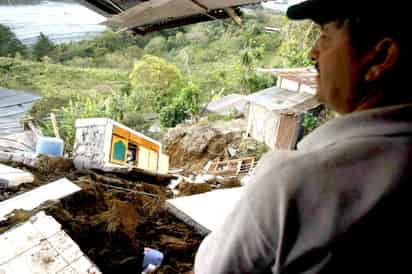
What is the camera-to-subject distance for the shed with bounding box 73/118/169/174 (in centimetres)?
272

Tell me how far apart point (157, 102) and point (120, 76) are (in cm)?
224

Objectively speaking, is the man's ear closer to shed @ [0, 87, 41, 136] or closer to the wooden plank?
the wooden plank

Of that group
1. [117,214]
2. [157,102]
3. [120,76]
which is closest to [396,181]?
[117,214]

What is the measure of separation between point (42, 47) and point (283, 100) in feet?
27.0

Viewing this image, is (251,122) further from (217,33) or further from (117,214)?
(117,214)

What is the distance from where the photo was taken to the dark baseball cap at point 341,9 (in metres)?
0.46

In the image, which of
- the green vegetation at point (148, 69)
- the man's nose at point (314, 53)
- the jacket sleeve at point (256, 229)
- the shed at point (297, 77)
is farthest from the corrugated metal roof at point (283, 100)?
the jacket sleeve at point (256, 229)

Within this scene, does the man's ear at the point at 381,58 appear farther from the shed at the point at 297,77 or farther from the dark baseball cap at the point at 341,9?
A: the shed at the point at 297,77

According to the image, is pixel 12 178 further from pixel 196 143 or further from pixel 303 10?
pixel 196 143

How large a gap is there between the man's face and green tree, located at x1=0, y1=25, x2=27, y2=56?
1193 centimetres

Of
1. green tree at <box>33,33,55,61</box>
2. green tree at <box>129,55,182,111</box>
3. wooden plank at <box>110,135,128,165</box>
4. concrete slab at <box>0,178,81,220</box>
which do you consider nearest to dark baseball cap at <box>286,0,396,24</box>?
concrete slab at <box>0,178,81,220</box>

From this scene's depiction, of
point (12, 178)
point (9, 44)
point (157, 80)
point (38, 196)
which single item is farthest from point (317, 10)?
point (9, 44)

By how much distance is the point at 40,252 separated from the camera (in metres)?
1.23

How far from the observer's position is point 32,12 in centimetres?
1138
